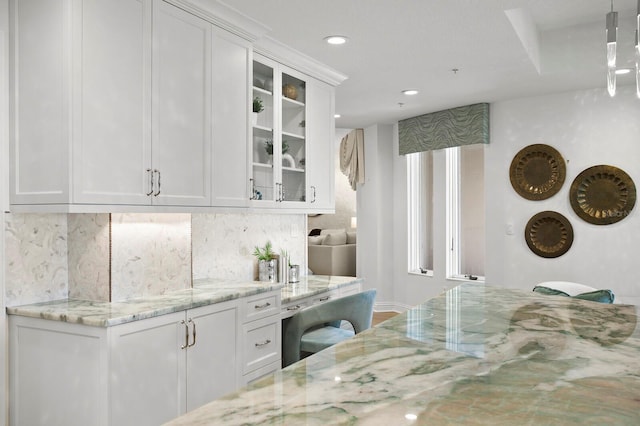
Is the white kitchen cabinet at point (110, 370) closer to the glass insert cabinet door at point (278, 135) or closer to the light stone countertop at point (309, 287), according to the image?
the light stone countertop at point (309, 287)

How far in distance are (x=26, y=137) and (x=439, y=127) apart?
15.0ft

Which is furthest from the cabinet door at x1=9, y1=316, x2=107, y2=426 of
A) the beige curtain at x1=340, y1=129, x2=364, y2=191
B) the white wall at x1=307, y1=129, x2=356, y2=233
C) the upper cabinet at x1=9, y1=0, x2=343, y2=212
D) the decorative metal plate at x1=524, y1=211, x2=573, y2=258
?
the white wall at x1=307, y1=129, x2=356, y2=233

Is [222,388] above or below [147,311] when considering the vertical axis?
below

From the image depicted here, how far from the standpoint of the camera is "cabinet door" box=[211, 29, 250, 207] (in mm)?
2896

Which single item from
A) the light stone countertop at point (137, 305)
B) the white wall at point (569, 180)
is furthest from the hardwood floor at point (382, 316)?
the light stone countertop at point (137, 305)

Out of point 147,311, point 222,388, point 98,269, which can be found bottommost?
point 222,388

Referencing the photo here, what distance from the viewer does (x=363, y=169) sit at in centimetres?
687

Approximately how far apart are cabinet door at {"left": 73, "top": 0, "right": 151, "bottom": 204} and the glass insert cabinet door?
37.5 inches

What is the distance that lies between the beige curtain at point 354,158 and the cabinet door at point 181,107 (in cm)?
423

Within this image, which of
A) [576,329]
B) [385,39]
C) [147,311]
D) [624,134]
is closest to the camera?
[576,329]

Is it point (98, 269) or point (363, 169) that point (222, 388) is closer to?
point (98, 269)

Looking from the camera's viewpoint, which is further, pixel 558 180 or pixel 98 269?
pixel 558 180

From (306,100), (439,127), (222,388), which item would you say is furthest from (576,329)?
(439,127)

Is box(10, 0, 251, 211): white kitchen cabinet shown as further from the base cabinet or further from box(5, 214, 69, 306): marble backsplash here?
the base cabinet
